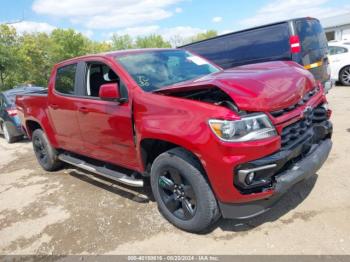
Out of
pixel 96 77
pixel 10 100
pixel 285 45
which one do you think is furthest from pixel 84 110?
pixel 10 100

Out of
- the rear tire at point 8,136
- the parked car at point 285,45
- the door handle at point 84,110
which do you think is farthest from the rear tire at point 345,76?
the rear tire at point 8,136

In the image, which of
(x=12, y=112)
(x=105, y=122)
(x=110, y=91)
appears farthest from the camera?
(x=12, y=112)

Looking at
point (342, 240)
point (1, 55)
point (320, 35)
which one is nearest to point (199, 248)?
point (342, 240)

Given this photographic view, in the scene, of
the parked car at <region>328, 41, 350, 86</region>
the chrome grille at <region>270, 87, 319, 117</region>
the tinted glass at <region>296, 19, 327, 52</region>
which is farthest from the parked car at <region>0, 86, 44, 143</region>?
the parked car at <region>328, 41, 350, 86</region>

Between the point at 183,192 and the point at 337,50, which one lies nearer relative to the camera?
the point at 183,192

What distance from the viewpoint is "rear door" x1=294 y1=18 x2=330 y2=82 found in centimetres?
696

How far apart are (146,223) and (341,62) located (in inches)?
426

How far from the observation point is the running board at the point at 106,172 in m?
3.91

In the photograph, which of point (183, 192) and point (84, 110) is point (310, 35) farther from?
point (183, 192)

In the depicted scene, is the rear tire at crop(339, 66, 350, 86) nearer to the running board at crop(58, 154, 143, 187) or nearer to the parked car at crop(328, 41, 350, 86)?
the parked car at crop(328, 41, 350, 86)

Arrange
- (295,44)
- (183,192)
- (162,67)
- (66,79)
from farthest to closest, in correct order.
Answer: (295,44) → (66,79) → (162,67) → (183,192)

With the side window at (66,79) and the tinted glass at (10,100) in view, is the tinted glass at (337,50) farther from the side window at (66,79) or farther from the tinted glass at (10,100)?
the tinted glass at (10,100)

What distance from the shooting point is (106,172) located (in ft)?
14.4

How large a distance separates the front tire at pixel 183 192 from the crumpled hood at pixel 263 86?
0.68 meters
